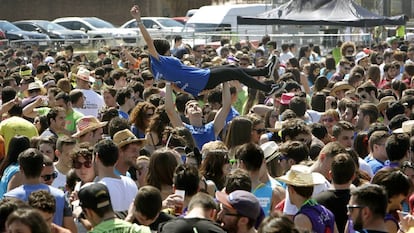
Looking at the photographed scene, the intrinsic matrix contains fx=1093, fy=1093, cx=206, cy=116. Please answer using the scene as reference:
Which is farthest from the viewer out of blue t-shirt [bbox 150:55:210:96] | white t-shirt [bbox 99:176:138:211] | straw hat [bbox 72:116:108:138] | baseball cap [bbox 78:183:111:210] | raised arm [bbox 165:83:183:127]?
blue t-shirt [bbox 150:55:210:96]

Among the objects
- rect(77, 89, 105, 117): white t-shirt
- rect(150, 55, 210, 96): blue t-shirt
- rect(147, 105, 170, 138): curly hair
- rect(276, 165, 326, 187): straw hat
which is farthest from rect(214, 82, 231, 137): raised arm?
rect(276, 165, 326, 187): straw hat

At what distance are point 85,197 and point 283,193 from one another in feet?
7.05

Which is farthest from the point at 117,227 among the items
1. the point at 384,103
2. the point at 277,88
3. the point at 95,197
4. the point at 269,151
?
the point at 277,88

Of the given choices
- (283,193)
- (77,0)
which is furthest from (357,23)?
(77,0)

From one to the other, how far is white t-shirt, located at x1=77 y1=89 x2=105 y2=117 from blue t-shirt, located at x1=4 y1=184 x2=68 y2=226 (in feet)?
21.9

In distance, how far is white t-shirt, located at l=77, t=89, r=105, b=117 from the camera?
1529 cm

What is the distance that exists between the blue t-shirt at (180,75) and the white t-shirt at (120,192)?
195 inches

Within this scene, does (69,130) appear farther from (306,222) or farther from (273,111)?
(306,222)

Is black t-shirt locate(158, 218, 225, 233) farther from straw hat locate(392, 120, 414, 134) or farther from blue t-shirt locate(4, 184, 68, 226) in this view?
straw hat locate(392, 120, 414, 134)

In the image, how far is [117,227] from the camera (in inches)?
283

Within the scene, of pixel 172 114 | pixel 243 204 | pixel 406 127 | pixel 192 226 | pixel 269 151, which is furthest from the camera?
pixel 172 114

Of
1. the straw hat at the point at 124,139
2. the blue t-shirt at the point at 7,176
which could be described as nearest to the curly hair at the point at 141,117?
the straw hat at the point at 124,139

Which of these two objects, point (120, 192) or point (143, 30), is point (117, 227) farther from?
point (143, 30)

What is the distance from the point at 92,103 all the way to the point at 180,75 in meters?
2.03
